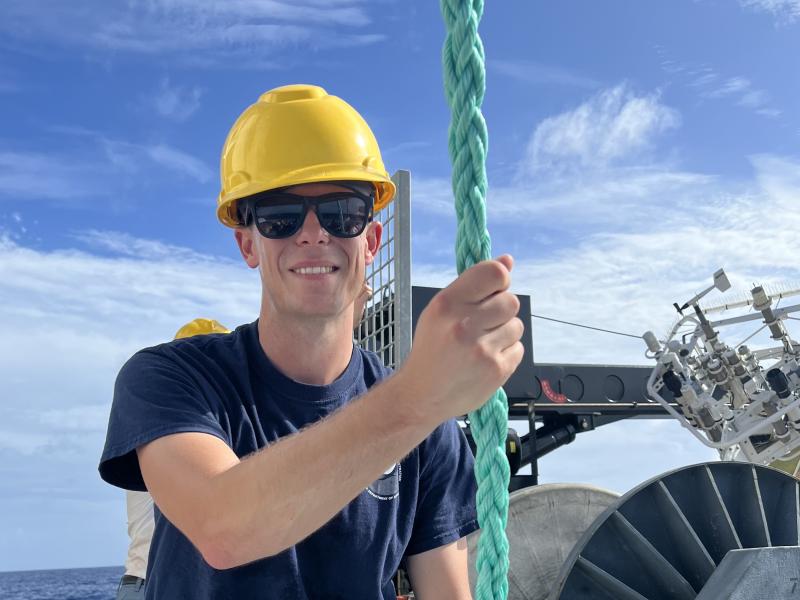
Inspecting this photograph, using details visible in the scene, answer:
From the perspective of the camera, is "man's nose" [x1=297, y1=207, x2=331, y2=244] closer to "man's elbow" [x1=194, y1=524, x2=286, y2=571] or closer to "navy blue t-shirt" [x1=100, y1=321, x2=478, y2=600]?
"navy blue t-shirt" [x1=100, y1=321, x2=478, y2=600]

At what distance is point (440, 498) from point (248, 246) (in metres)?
0.96

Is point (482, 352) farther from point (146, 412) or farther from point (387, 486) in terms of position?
point (387, 486)

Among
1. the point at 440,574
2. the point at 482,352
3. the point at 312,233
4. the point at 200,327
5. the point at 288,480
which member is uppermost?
the point at 200,327

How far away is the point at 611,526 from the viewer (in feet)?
20.2

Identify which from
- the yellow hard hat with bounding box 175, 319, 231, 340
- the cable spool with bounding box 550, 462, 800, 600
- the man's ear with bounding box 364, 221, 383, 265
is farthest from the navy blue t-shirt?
the cable spool with bounding box 550, 462, 800, 600

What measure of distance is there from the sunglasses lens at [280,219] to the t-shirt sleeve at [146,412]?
0.43 m

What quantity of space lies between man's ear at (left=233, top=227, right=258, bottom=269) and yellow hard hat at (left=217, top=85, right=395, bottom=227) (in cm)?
10

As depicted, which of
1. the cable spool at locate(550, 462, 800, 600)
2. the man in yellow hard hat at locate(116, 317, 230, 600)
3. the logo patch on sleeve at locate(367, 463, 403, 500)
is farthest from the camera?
the cable spool at locate(550, 462, 800, 600)

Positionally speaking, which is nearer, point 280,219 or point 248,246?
point 280,219

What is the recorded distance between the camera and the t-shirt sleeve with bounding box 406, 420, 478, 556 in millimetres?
2529

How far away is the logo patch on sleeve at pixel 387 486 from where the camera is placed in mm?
2371

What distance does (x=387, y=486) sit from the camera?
2.39 meters

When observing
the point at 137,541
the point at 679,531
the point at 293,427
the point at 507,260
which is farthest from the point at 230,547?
the point at 679,531

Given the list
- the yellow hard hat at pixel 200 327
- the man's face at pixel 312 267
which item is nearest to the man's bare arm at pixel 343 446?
the man's face at pixel 312 267
